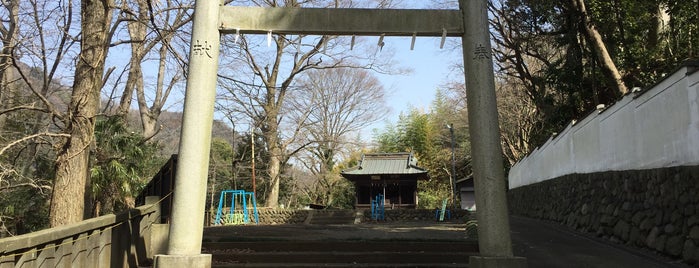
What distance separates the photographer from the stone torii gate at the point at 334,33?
6285mm

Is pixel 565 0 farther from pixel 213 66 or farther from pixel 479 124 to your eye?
pixel 213 66

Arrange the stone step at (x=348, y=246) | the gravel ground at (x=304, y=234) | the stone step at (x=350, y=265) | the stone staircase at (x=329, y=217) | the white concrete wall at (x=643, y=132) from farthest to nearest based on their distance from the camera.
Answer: the stone staircase at (x=329, y=217) → the gravel ground at (x=304, y=234) → the stone step at (x=348, y=246) → the stone step at (x=350, y=265) → the white concrete wall at (x=643, y=132)

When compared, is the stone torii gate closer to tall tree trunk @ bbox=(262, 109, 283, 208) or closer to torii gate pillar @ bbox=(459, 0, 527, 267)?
torii gate pillar @ bbox=(459, 0, 527, 267)

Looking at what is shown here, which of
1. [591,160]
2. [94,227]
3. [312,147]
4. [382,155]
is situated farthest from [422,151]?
[94,227]

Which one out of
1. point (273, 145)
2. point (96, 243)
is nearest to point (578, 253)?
point (96, 243)

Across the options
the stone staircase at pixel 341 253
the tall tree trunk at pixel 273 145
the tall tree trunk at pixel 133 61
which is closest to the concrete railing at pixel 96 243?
the stone staircase at pixel 341 253

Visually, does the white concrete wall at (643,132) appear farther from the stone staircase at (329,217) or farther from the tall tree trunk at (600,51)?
the stone staircase at (329,217)

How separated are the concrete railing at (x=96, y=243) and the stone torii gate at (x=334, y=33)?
2.43ft

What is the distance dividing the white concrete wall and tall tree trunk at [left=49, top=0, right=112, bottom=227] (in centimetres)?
885

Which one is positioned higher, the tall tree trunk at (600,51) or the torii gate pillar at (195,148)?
the tall tree trunk at (600,51)

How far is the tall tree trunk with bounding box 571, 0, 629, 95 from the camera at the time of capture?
13.2 m

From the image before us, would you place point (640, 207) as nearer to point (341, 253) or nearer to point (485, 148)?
point (485, 148)

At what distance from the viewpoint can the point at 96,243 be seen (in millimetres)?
6066

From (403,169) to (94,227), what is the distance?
30047 millimetres
